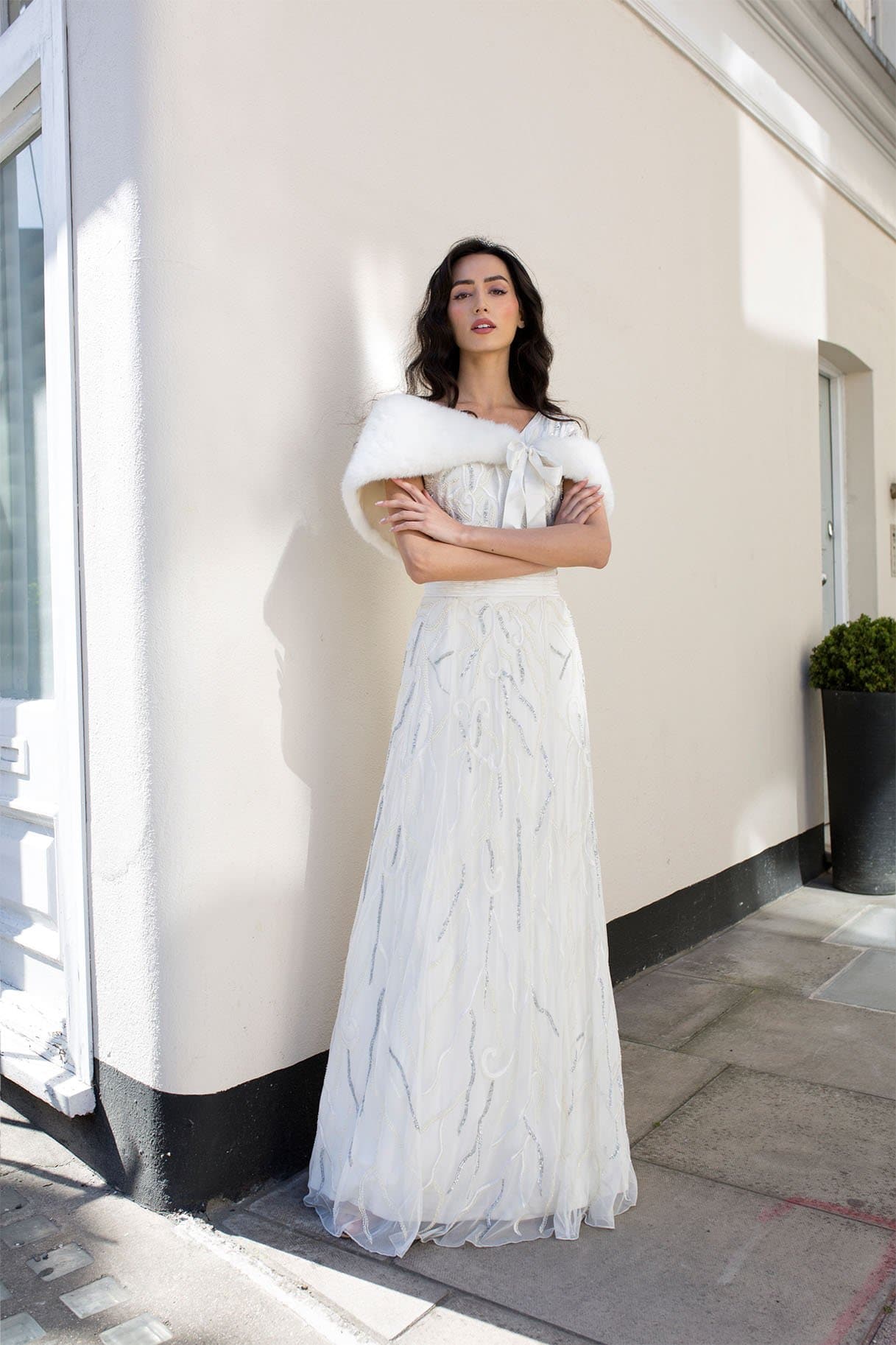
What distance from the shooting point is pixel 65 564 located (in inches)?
92.7

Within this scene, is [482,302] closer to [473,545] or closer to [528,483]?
[528,483]

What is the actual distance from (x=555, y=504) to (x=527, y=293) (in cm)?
48

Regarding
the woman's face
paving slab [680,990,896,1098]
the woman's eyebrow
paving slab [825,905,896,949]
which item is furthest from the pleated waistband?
paving slab [825,905,896,949]

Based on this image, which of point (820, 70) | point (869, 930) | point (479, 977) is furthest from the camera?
point (820, 70)

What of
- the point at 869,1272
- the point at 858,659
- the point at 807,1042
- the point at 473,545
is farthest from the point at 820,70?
the point at 869,1272

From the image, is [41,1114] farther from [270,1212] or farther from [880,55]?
[880,55]

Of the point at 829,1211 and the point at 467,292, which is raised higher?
the point at 467,292

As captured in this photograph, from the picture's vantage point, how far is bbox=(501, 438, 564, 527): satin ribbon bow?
7.59 feet

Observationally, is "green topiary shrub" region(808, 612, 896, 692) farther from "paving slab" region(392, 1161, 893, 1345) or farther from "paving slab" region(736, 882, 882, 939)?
"paving slab" region(392, 1161, 893, 1345)

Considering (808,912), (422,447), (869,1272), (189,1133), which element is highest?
(422,447)

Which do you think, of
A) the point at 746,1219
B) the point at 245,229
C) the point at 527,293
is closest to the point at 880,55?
the point at 527,293

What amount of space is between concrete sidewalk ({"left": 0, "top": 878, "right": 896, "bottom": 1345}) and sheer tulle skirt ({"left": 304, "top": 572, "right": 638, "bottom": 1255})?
0.29ft

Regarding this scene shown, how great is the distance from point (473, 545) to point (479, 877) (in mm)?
663

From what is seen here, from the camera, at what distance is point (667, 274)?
3996 mm
